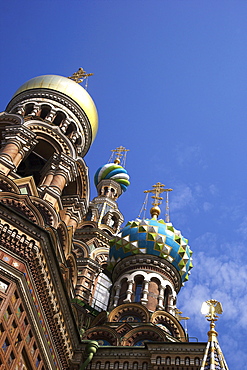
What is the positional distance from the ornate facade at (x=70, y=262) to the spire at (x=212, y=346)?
7cm

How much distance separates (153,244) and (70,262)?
97.0 inches

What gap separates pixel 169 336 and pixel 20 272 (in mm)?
5471

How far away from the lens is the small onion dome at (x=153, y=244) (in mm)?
15812

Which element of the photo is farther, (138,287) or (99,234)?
(99,234)

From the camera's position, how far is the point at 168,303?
1539 cm

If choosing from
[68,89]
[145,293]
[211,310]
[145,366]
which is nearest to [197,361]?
[145,366]

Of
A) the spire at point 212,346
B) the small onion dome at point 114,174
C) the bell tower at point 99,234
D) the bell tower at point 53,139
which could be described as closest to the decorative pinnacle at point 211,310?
the spire at point 212,346

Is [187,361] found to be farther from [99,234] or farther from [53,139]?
[99,234]

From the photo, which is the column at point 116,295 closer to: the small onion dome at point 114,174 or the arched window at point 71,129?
the arched window at point 71,129

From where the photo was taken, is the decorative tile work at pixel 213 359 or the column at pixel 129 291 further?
the column at pixel 129 291

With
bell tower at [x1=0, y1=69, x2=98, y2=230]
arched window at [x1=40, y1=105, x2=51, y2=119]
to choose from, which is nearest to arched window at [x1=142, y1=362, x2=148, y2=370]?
bell tower at [x1=0, y1=69, x2=98, y2=230]

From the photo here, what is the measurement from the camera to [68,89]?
58.5 feet

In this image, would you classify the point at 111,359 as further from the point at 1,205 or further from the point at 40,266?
the point at 1,205

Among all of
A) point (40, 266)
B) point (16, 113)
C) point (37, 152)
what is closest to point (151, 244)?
point (37, 152)
